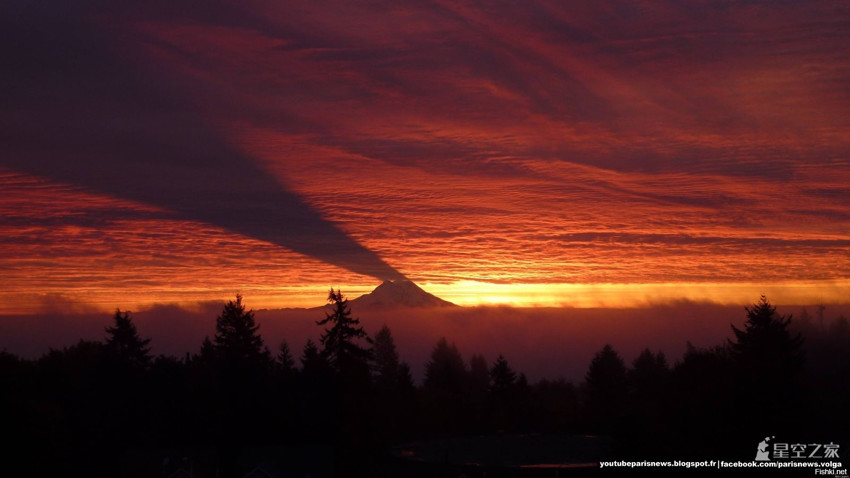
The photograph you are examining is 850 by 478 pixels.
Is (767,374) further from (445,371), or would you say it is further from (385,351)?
(385,351)

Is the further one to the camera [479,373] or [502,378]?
[479,373]

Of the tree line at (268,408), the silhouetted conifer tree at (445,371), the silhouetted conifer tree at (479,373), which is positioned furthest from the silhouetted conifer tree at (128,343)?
the silhouetted conifer tree at (479,373)

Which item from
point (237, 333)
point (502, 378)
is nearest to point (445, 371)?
point (502, 378)

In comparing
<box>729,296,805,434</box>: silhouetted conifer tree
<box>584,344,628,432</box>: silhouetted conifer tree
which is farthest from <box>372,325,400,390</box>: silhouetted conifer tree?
<box>729,296,805,434</box>: silhouetted conifer tree

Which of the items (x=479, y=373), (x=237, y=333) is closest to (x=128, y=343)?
(x=237, y=333)

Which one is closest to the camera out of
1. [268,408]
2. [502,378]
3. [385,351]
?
[268,408]

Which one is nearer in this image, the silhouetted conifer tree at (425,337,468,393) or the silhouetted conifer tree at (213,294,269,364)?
the silhouetted conifer tree at (213,294,269,364)

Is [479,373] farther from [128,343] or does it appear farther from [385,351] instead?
[128,343]

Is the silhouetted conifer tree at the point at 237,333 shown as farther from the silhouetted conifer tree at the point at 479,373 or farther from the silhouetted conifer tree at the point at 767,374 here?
the silhouetted conifer tree at the point at 479,373

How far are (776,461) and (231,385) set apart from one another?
1541 inches

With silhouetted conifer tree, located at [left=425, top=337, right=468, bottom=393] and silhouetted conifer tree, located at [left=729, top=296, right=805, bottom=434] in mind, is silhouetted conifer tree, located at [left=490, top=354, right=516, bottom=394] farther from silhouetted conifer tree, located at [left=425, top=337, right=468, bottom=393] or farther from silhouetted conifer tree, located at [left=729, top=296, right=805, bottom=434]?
silhouetted conifer tree, located at [left=729, top=296, right=805, bottom=434]

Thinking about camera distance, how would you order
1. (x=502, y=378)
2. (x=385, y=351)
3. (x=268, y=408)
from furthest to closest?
(x=385, y=351)
(x=502, y=378)
(x=268, y=408)

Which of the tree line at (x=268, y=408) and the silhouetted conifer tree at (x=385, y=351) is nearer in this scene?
the tree line at (x=268, y=408)

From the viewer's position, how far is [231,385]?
68438 millimetres
